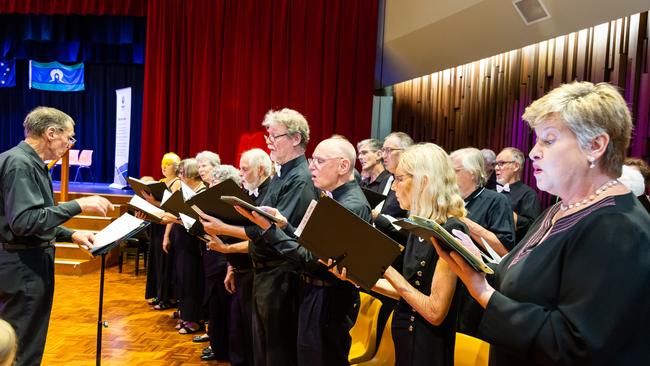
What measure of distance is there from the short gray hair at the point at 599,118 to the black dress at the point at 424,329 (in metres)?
0.75

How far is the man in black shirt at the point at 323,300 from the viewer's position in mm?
2621

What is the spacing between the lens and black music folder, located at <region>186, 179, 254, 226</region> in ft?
8.73

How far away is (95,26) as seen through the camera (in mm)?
10984

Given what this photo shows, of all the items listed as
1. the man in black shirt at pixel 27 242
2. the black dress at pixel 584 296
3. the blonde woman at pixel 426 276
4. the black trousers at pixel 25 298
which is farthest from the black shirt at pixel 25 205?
the black dress at pixel 584 296

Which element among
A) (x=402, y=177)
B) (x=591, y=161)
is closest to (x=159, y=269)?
(x=402, y=177)

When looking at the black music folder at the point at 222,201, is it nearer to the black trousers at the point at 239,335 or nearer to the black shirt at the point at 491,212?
the black trousers at the point at 239,335

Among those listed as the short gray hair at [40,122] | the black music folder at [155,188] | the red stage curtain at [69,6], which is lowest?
the black music folder at [155,188]

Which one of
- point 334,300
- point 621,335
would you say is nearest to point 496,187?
point 334,300

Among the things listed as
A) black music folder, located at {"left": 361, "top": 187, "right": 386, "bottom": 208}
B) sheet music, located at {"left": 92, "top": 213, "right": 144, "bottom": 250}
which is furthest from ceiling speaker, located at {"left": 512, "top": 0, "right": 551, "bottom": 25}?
sheet music, located at {"left": 92, "top": 213, "right": 144, "bottom": 250}

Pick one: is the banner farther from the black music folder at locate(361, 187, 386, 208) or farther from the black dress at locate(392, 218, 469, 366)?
the black dress at locate(392, 218, 469, 366)

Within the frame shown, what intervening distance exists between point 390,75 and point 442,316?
266 inches

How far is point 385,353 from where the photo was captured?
287cm

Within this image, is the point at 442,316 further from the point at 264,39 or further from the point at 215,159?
the point at 264,39

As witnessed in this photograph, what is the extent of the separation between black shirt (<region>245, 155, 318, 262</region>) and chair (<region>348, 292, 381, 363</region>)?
1.85 feet
